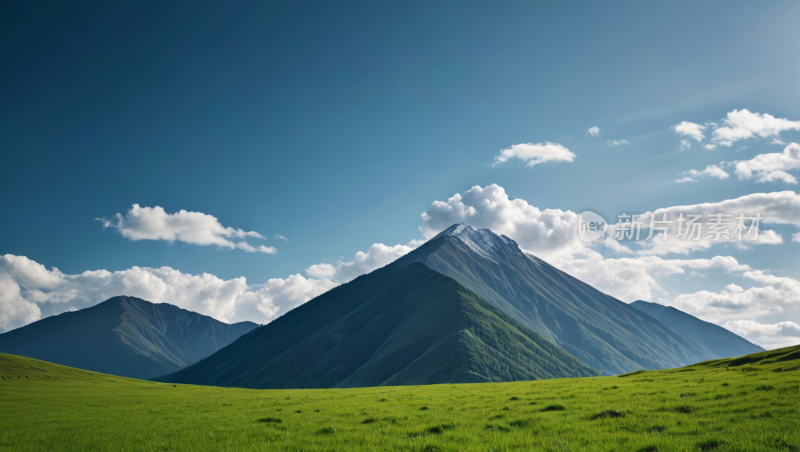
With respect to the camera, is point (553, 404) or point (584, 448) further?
point (553, 404)

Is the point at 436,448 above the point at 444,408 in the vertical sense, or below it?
above

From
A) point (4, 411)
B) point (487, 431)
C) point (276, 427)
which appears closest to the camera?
point (487, 431)

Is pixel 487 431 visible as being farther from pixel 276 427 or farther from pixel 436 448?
pixel 276 427

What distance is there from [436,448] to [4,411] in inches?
1717

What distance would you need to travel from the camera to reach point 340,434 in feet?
54.9

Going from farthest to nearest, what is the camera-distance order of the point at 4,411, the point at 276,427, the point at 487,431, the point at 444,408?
the point at 4,411
the point at 444,408
the point at 276,427
the point at 487,431

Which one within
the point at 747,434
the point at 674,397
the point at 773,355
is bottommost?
the point at 773,355

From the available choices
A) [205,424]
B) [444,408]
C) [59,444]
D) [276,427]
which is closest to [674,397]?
[444,408]

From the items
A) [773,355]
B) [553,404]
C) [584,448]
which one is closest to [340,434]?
[584,448]

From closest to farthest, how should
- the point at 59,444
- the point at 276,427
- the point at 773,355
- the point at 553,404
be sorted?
the point at 59,444, the point at 276,427, the point at 553,404, the point at 773,355

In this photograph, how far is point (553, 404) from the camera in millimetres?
22484

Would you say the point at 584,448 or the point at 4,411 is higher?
the point at 584,448

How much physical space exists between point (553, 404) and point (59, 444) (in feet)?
80.4

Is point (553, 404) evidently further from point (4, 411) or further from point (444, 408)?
point (4, 411)
